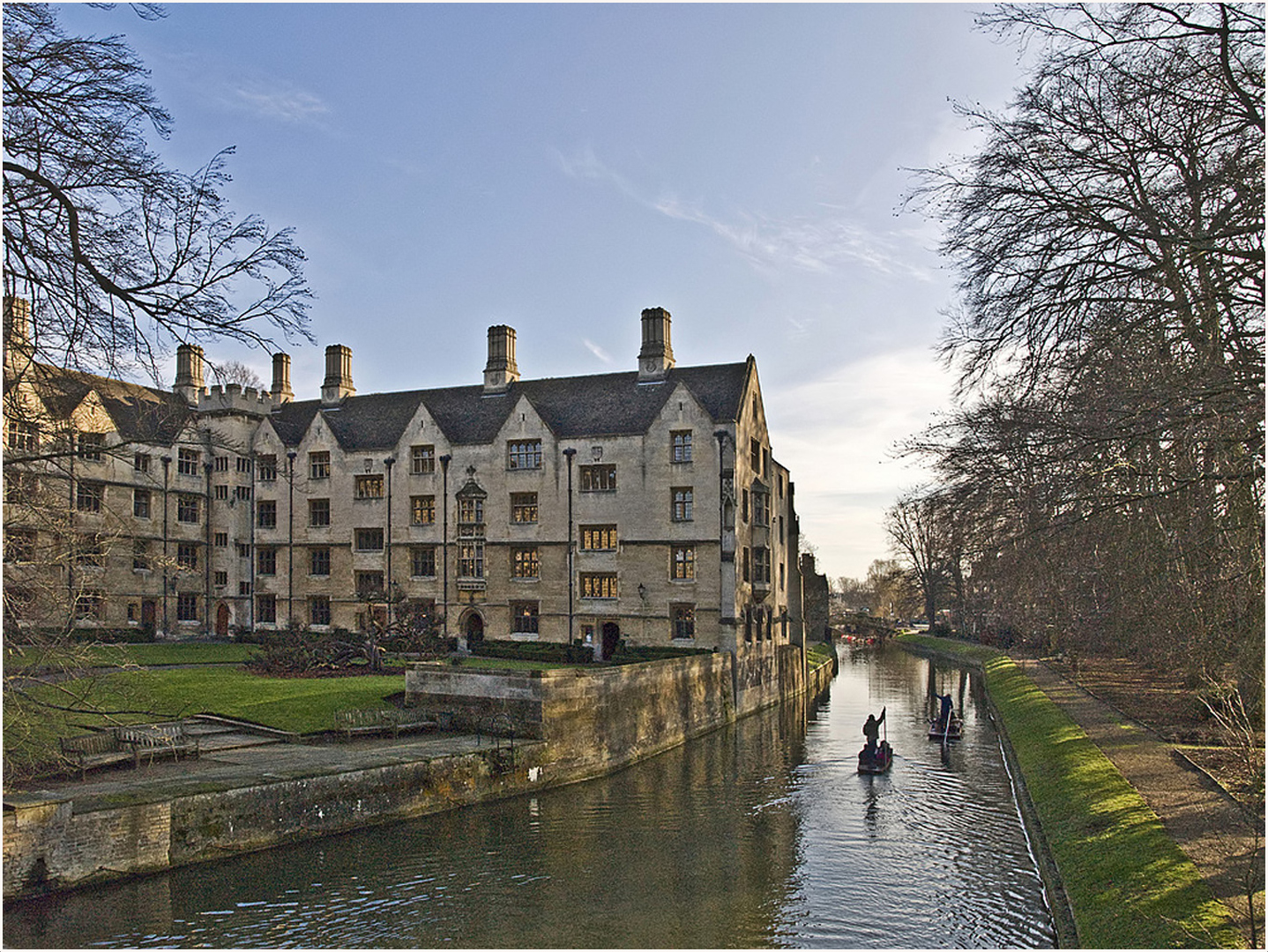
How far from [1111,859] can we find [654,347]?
100 ft

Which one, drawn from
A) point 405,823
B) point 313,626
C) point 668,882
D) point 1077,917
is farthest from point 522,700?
point 313,626

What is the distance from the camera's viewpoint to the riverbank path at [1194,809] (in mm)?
12141

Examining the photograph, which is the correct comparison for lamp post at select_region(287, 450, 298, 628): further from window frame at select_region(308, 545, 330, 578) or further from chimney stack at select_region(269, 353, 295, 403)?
chimney stack at select_region(269, 353, 295, 403)

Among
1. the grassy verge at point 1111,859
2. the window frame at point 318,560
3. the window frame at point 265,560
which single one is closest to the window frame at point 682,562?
the grassy verge at point 1111,859

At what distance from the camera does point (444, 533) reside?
42.7m

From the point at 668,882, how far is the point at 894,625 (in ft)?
292

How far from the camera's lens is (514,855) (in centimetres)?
1808

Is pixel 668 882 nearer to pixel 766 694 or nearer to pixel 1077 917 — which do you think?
pixel 1077 917

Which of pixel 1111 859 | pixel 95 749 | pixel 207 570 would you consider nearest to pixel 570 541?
pixel 207 570

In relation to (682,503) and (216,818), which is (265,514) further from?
(216,818)

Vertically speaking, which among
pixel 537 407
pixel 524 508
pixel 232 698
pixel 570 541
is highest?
pixel 537 407

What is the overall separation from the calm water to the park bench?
12.8ft

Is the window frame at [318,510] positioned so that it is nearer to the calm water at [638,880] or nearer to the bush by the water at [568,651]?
the bush by the water at [568,651]

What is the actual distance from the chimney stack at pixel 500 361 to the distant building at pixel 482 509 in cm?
10
